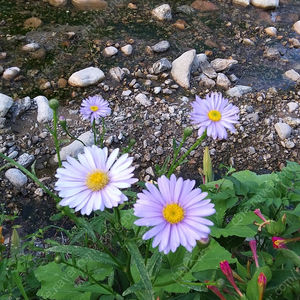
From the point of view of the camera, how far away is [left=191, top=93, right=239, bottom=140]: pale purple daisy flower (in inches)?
41.5

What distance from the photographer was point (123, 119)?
2.74 meters

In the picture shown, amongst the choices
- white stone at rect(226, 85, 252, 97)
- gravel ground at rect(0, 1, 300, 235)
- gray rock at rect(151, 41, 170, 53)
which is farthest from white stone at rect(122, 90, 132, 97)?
white stone at rect(226, 85, 252, 97)

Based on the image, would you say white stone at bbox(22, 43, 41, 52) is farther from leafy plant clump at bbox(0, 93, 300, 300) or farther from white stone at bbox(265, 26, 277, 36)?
white stone at bbox(265, 26, 277, 36)

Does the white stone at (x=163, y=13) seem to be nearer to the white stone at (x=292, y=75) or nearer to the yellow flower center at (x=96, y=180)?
the white stone at (x=292, y=75)

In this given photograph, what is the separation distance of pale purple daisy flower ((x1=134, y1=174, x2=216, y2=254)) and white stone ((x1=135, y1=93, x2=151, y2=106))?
1.98 meters

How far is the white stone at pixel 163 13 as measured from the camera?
12.5ft

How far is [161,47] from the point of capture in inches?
133

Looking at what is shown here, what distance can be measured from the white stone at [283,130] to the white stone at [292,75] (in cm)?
70

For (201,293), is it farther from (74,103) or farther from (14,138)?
(74,103)

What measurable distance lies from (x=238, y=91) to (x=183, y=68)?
1.63 feet

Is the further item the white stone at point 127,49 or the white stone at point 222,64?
the white stone at point 127,49

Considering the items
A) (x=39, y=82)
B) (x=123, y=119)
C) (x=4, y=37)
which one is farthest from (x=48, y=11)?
(x=123, y=119)

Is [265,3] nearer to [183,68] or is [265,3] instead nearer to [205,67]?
[205,67]

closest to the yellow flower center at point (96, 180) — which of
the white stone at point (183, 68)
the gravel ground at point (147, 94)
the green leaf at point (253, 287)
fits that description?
the green leaf at point (253, 287)
